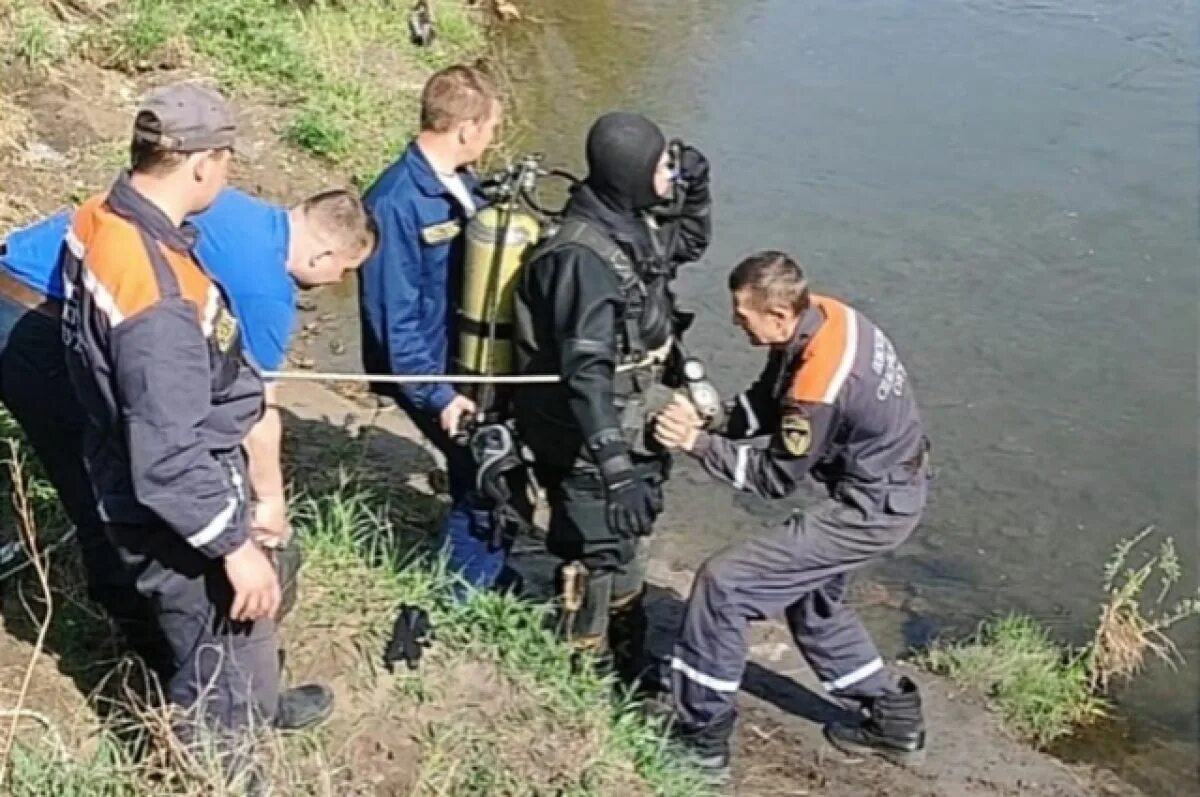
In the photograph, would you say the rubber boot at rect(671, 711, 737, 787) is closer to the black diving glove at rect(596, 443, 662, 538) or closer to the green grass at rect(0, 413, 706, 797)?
the green grass at rect(0, 413, 706, 797)

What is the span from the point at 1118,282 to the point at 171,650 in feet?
22.1

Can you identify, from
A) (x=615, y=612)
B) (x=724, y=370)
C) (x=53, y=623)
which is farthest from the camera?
(x=724, y=370)

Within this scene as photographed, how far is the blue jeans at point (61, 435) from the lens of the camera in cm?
447


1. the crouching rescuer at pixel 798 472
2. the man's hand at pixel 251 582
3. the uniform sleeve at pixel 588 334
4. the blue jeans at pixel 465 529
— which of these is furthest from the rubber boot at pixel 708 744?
the man's hand at pixel 251 582

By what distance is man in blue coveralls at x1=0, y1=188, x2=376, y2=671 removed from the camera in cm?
443

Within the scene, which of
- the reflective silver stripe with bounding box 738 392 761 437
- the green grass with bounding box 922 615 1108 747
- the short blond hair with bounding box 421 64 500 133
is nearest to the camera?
the short blond hair with bounding box 421 64 500 133

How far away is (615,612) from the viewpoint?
561 cm

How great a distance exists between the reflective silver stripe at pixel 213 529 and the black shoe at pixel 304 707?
99cm

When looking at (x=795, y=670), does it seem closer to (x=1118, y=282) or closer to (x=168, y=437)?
(x=168, y=437)

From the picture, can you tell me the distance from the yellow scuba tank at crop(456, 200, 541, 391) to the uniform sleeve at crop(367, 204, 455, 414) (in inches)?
5.3

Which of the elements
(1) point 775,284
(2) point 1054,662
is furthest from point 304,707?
(2) point 1054,662

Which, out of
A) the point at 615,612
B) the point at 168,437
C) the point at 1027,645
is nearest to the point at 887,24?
the point at 1027,645

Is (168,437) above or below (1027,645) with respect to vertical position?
above

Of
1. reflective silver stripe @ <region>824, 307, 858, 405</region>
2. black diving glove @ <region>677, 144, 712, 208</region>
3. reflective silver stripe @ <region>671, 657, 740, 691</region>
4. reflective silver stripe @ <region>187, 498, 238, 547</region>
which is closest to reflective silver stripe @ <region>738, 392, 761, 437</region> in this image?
reflective silver stripe @ <region>824, 307, 858, 405</region>
